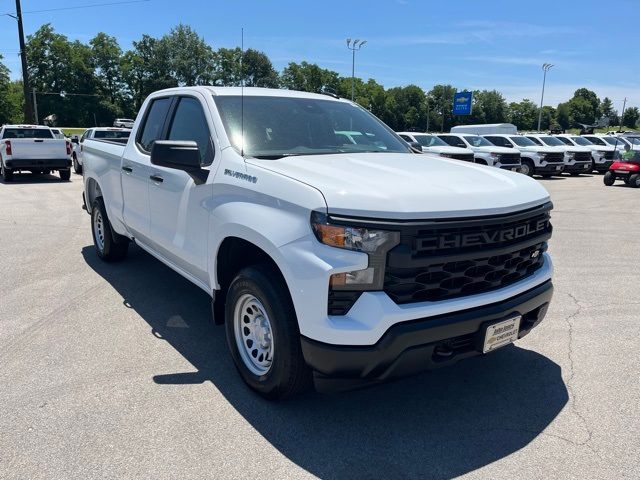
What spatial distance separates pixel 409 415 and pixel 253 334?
112 centimetres

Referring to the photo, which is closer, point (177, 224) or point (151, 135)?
point (177, 224)

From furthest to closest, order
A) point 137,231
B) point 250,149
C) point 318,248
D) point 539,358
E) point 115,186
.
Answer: point 115,186
point 137,231
point 539,358
point 250,149
point 318,248

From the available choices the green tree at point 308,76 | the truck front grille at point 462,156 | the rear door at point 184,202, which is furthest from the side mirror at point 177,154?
the green tree at point 308,76

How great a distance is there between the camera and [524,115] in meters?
124

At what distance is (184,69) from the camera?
7850 cm

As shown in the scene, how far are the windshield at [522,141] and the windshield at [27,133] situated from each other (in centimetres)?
1908

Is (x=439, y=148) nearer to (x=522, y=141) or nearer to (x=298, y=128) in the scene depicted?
(x=522, y=141)

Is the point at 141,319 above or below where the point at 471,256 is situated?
below

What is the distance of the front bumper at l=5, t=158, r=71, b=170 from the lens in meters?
16.3

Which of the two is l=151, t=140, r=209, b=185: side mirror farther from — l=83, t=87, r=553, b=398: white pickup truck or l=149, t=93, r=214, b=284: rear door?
l=149, t=93, r=214, b=284: rear door

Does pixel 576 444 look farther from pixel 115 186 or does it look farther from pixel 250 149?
pixel 115 186

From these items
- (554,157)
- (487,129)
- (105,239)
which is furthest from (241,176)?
(487,129)

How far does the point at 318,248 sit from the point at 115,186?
3708mm

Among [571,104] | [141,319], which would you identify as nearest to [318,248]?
[141,319]
